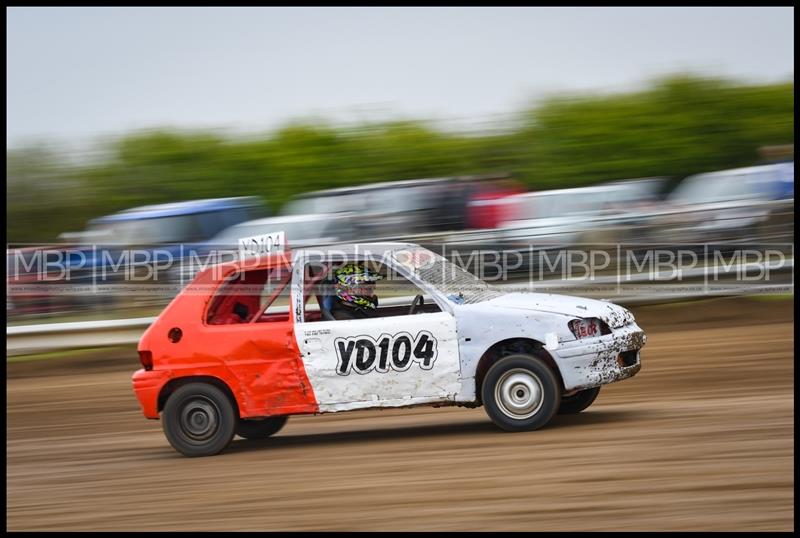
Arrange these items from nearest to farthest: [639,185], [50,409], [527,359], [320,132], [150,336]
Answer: [527,359]
[150,336]
[50,409]
[639,185]
[320,132]

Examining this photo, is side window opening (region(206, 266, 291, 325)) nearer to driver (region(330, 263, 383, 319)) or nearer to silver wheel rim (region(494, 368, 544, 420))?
driver (region(330, 263, 383, 319))

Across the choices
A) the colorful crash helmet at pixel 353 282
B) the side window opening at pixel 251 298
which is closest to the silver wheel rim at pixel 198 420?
the side window opening at pixel 251 298

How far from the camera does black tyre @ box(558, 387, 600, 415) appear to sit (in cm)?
888

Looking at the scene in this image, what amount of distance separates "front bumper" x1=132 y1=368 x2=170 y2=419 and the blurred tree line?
11.5m

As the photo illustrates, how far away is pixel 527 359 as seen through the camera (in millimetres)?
8109

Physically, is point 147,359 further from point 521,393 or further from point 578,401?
point 578,401

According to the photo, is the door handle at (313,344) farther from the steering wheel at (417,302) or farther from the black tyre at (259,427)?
the black tyre at (259,427)

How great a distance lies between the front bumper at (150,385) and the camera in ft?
28.6

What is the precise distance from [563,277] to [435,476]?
7872 millimetres

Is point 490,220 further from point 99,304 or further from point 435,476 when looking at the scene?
point 435,476

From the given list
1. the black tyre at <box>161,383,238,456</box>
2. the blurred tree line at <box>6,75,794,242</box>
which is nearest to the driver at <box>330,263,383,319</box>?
the black tyre at <box>161,383,238,456</box>

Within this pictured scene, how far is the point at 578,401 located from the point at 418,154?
12.8 m

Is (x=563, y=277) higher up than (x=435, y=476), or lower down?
higher up

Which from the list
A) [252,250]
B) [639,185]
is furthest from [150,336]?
[639,185]
